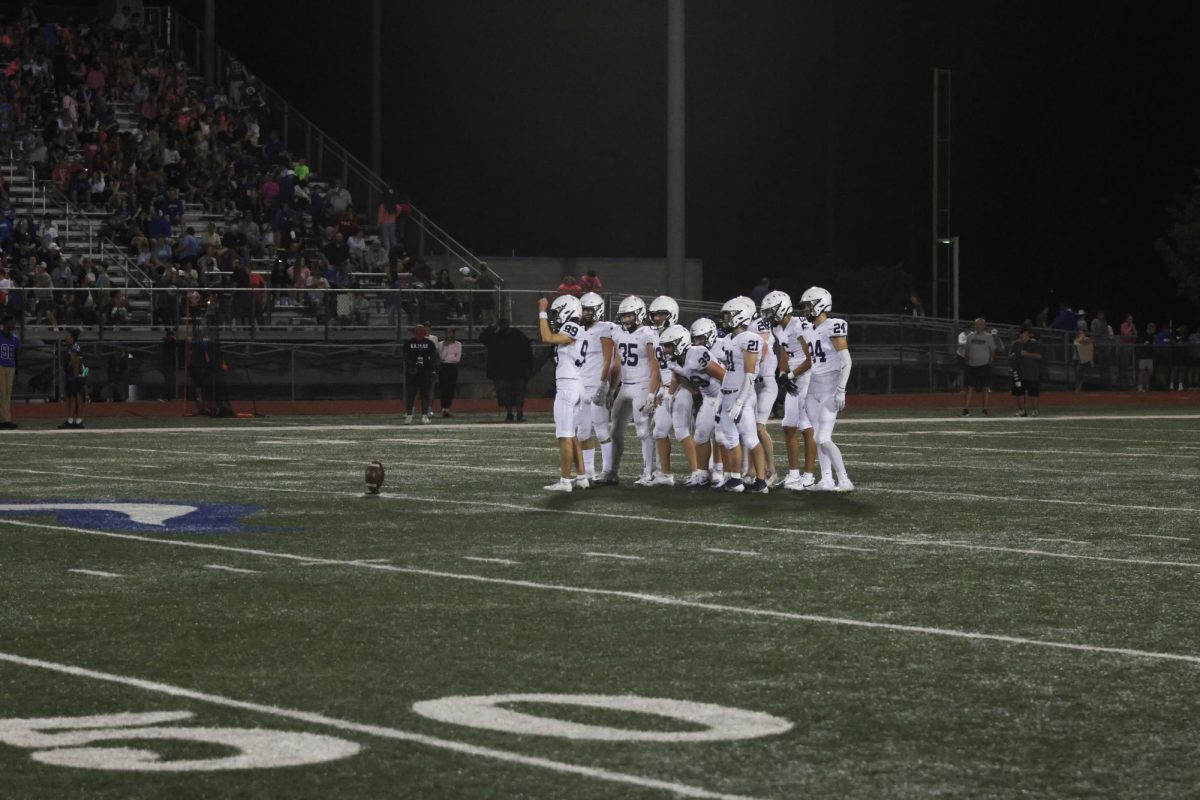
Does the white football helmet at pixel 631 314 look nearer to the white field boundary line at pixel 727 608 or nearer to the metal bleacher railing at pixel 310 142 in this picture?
the white field boundary line at pixel 727 608

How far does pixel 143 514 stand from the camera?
14406mm

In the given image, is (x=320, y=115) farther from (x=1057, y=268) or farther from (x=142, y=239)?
(x=1057, y=268)

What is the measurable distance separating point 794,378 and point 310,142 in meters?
25.1

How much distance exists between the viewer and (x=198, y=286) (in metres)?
32.9

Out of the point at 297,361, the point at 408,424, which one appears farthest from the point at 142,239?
the point at 408,424

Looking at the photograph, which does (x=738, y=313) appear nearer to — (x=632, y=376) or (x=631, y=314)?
(x=631, y=314)

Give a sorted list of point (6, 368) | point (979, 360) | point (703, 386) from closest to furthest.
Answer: point (703, 386) < point (6, 368) < point (979, 360)

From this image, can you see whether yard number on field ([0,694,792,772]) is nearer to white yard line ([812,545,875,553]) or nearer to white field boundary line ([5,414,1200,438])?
white yard line ([812,545,875,553])

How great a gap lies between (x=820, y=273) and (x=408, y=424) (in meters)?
19.9

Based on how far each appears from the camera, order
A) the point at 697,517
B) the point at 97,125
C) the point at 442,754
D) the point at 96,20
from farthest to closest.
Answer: the point at 96,20
the point at 97,125
the point at 697,517
the point at 442,754

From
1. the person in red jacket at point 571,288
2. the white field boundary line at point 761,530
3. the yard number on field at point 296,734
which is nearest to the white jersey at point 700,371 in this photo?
the white field boundary line at point 761,530

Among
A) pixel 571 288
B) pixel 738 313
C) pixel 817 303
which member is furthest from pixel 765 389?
pixel 571 288

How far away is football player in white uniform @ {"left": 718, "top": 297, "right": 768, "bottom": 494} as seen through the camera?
53.3ft

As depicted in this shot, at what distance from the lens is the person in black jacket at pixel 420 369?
29.0 m
